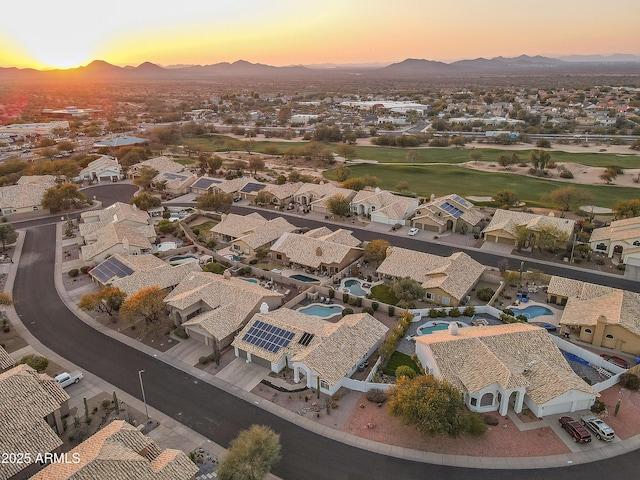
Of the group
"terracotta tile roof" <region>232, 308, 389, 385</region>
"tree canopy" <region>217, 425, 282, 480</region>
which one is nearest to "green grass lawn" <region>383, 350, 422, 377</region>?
"terracotta tile roof" <region>232, 308, 389, 385</region>

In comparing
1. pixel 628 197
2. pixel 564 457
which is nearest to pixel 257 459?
pixel 564 457

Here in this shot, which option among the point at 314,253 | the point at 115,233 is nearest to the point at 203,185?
the point at 115,233

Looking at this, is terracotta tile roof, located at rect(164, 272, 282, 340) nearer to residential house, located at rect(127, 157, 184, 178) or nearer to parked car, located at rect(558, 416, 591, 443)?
parked car, located at rect(558, 416, 591, 443)

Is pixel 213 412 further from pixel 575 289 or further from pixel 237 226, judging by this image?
pixel 575 289

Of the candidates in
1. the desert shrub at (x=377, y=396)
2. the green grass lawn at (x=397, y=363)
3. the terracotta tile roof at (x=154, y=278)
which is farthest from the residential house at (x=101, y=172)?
the desert shrub at (x=377, y=396)

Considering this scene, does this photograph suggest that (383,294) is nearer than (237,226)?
Yes

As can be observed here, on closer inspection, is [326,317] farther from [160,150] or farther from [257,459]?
[160,150]
